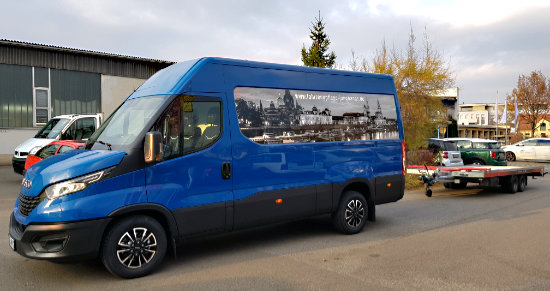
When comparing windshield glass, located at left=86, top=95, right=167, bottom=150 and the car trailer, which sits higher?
windshield glass, located at left=86, top=95, right=167, bottom=150

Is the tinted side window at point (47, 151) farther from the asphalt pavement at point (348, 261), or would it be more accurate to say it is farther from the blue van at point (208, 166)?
the blue van at point (208, 166)

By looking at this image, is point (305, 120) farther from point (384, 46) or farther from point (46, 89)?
point (46, 89)

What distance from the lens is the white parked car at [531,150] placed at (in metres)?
28.9

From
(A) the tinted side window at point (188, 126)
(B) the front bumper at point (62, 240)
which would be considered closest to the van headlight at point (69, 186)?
(B) the front bumper at point (62, 240)

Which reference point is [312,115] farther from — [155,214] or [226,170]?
[155,214]

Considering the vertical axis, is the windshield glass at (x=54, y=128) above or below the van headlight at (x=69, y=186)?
above

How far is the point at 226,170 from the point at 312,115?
1.80 m

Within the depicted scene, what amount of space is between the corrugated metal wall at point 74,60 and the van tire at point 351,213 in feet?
69.0

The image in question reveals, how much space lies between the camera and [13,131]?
23.0 metres

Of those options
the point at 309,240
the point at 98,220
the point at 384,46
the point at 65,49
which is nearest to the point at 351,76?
the point at 309,240

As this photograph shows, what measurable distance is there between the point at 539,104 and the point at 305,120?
54.3 m

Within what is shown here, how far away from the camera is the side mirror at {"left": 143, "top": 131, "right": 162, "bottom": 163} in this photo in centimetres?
506

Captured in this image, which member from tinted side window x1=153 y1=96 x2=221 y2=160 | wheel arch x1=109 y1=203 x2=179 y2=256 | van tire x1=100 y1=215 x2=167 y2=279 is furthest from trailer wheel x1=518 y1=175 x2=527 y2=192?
van tire x1=100 y1=215 x2=167 y2=279

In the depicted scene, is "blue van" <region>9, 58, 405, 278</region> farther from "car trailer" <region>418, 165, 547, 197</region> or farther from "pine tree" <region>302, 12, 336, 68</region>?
"pine tree" <region>302, 12, 336, 68</region>
